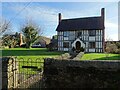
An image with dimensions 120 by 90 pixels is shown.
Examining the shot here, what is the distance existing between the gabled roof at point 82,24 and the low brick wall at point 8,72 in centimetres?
3269

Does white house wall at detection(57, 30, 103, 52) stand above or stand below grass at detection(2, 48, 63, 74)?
above

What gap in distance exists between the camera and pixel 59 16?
4484 cm

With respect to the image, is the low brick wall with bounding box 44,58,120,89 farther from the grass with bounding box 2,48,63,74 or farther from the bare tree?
the bare tree

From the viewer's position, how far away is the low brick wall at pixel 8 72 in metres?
7.51

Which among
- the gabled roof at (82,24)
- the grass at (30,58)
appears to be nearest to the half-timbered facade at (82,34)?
the gabled roof at (82,24)

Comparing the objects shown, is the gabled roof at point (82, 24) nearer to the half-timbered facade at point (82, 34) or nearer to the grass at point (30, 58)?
the half-timbered facade at point (82, 34)

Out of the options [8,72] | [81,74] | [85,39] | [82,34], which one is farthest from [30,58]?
[82,34]

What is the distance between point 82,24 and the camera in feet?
136

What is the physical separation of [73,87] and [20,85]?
2.52 metres

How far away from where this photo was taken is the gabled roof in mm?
39500

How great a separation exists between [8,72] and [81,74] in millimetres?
2918

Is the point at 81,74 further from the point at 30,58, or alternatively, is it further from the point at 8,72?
the point at 30,58

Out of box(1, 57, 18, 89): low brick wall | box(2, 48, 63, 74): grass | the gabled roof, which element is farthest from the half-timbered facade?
box(1, 57, 18, 89): low brick wall

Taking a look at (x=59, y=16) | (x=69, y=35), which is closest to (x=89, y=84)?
(x=69, y=35)
